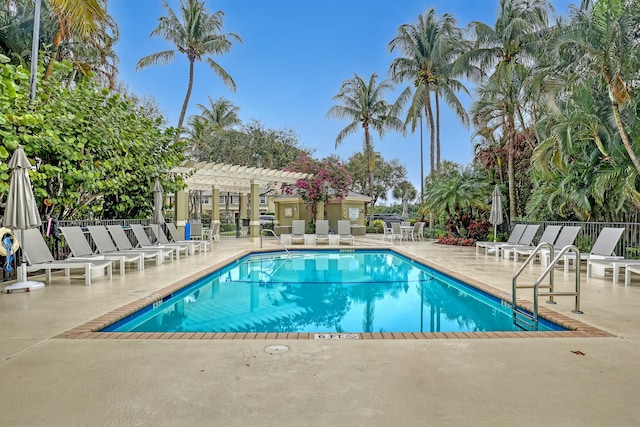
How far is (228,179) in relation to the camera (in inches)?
762

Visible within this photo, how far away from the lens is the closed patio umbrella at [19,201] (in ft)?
19.7

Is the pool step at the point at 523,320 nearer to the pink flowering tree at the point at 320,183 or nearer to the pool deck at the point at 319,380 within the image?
the pool deck at the point at 319,380

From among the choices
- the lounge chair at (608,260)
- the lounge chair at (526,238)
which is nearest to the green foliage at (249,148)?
the lounge chair at (526,238)

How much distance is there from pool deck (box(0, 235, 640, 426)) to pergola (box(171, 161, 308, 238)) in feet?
39.3

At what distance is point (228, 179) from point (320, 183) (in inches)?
179

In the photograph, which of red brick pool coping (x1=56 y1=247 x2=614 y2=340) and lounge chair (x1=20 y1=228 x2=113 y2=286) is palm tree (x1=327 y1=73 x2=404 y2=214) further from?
red brick pool coping (x1=56 y1=247 x2=614 y2=340)

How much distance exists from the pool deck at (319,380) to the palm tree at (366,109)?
22061 mm

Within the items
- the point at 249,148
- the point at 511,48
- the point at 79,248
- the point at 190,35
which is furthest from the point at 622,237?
the point at 249,148

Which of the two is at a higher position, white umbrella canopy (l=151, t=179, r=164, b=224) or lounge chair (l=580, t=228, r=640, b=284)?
white umbrella canopy (l=151, t=179, r=164, b=224)

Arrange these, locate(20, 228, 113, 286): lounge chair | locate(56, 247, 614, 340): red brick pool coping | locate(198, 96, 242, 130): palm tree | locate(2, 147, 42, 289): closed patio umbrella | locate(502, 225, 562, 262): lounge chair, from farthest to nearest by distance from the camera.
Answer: locate(198, 96, 242, 130): palm tree < locate(502, 225, 562, 262): lounge chair < locate(20, 228, 113, 286): lounge chair < locate(2, 147, 42, 289): closed patio umbrella < locate(56, 247, 614, 340): red brick pool coping

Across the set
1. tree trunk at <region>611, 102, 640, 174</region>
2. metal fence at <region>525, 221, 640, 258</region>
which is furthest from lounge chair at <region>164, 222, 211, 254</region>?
tree trunk at <region>611, 102, 640, 174</region>

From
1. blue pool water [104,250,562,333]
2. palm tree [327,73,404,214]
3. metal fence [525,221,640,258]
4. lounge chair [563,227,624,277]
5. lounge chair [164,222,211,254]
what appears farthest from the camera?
palm tree [327,73,404,214]

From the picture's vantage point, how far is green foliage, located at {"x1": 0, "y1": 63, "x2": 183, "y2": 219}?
714 cm

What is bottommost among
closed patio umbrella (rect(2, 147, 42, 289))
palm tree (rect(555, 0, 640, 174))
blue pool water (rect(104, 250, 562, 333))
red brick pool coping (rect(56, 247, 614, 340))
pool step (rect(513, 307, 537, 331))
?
blue pool water (rect(104, 250, 562, 333))
